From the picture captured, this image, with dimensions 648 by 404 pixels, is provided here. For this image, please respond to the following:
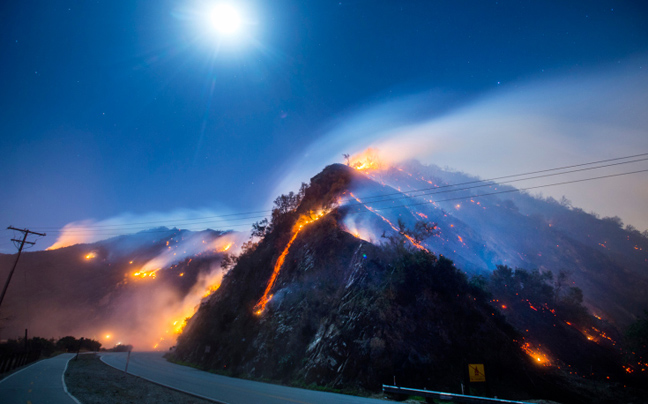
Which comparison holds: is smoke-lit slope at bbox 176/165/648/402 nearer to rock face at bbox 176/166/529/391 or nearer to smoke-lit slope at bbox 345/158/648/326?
rock face at bbox 176/166/529/391

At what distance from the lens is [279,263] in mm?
40375

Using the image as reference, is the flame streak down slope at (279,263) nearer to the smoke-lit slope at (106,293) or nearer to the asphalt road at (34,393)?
the asphalt road at (34,393)

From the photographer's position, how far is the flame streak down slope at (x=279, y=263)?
1351 inches

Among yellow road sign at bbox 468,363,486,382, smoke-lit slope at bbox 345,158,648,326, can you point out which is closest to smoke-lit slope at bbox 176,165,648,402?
yellow road sign at bbox 468,363,486,382

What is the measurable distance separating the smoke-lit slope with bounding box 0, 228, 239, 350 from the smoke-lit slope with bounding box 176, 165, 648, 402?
168 ft

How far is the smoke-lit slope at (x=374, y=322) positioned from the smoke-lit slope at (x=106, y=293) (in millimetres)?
51324

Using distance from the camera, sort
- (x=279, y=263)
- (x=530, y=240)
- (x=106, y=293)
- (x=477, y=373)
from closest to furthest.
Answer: (x=477, y=373), (x=279, y=263), (x=530, y=240), (x=106, y=293)

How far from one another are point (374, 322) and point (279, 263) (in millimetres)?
22208

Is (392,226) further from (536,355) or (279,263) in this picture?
(536,355)

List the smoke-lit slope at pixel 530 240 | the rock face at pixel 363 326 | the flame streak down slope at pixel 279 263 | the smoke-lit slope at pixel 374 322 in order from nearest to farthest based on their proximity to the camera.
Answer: the rock face at pixel 363 326 < the smoke-lit slope at pixel 374 322 < the flame streak down slope at pixel 279 263 < the smoke-lit slope at pixel 530 240

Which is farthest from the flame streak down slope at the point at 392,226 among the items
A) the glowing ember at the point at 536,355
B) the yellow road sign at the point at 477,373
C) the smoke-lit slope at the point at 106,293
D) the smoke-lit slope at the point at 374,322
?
the smoke-lit slope at the point at 106,293

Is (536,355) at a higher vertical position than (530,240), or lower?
lower

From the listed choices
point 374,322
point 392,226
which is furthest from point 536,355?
point 392,226

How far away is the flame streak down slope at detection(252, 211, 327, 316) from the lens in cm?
3431
